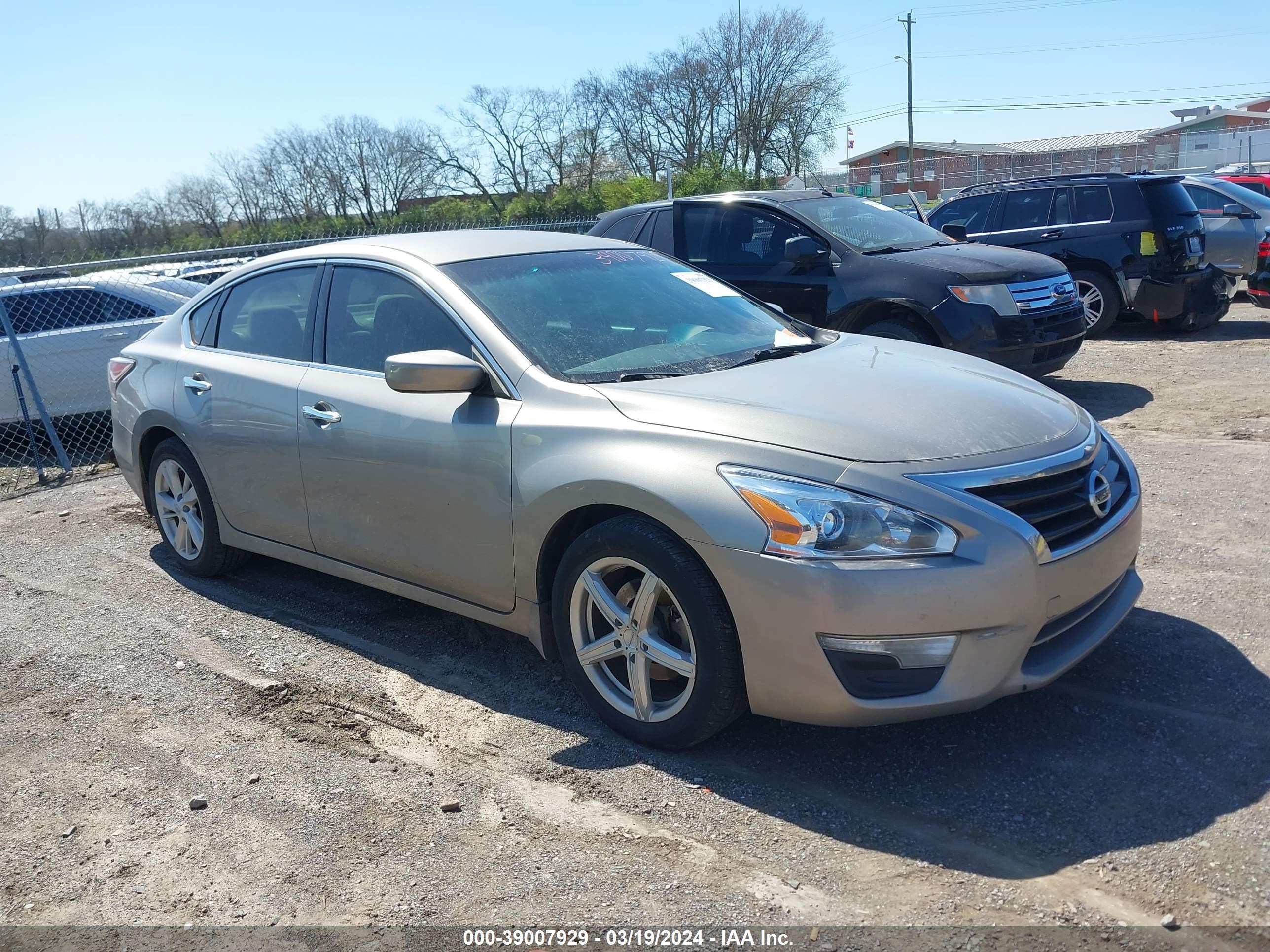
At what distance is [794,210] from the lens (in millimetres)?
8648

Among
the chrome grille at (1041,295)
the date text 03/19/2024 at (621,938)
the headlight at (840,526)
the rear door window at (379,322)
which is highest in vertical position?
the rear door window at (379,322)

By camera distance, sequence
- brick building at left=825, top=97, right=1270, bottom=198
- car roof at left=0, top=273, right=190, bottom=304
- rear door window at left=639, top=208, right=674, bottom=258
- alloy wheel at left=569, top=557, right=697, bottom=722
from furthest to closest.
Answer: brick building at left=825, top=97, right=1270, bottom=198 → car roof at left=0, top=273, right=190, bottom=304 → rear door window at left=639, top=208, right=674, bottom=258 → alloy wheel at left=569, top=557, right=697, bottom=722

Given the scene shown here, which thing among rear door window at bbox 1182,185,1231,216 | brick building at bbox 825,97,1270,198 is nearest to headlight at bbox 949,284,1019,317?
rear door window at bbox 1182,185,1231,216

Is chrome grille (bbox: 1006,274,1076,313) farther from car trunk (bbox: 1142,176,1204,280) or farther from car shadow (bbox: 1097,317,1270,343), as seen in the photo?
car shadow (bbox: 1097,317,1270,343)

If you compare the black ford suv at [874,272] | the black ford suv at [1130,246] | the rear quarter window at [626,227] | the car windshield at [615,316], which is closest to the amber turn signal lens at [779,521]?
the car windshield at [615,316]

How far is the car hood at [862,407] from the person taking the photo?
328cm

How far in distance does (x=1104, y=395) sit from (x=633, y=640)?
6.66 metres

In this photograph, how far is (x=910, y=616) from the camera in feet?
9.88

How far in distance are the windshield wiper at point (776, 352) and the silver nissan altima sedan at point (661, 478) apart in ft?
0.06

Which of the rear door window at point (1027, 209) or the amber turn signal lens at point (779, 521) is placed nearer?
the amber turn signal lens at point (779, 521)

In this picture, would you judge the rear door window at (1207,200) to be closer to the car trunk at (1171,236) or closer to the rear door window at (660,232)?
the car trunk at (1171,236)

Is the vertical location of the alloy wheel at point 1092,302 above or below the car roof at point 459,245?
below

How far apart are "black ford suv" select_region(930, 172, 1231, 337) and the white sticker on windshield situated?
20.3 feet

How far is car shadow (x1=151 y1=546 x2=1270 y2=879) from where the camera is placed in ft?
9.80
